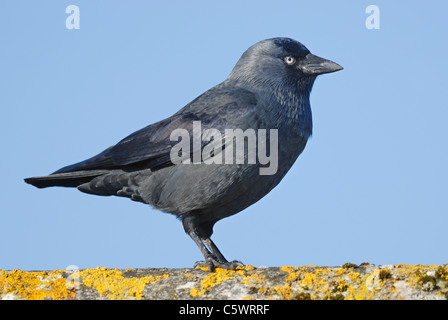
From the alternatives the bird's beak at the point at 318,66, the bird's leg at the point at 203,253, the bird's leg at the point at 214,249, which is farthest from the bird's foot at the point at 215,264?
the bird's beak at the point at 318,66

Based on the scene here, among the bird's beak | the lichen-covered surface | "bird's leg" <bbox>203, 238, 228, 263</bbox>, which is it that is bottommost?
"bird's leg" <bbox>203, 238, 228, 263</bbox>

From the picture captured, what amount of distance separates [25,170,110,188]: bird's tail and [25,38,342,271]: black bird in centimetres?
1

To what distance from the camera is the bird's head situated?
7.88m

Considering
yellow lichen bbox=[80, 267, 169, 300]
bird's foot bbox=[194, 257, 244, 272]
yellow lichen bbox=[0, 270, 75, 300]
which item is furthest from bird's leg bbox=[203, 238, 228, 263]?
yellow lichen bbox=[0, 270, 75, 300]

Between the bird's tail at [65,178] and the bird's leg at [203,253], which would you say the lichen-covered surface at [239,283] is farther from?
the bird's tail at [65,178]

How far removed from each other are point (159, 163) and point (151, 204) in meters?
0.52

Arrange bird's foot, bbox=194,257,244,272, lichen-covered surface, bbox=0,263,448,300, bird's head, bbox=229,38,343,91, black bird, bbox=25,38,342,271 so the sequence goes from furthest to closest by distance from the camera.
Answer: bird's head, bbox=229,38,343,91
black bird, bbox=25,38,342,271
bird's foot, bbox=194,257,244,272
lichen-covered surface, bbox=0,263,448,300

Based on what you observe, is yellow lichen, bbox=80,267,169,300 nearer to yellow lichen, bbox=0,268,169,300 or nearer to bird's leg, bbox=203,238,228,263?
yellow lichen, bbox=0,268,169,300

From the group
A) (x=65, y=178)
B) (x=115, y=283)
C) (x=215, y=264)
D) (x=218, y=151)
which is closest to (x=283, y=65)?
(x=218, y=151)

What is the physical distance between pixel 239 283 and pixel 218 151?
7.86 feet

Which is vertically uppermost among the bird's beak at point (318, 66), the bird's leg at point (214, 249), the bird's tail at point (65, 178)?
the bird's beak at point (318, 66)

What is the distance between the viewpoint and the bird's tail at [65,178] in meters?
7.77

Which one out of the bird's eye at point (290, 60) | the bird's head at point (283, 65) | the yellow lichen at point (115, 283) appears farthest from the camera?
the bird's eye at point (290, 60)
